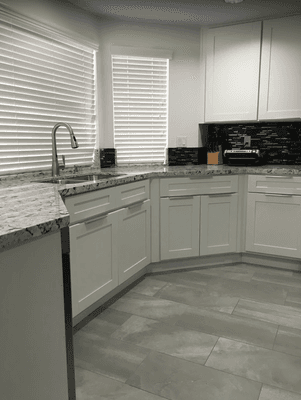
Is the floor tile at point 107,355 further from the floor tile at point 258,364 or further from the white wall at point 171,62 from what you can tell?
the white wall at point 171,62

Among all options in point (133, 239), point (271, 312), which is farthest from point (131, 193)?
point (271, 312)

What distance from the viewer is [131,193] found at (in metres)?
2.65

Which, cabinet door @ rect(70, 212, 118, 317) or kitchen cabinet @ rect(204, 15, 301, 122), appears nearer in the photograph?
cabinet door @ rect(70, 212, 118, 317)

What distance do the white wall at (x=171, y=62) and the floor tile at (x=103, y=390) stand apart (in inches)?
88.2

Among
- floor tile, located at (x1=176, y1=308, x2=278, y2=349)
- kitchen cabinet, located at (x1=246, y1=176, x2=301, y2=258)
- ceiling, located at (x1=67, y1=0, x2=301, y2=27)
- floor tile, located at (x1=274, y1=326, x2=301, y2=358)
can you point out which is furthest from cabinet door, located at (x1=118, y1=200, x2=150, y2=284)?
ceiling, located at (x1=67, y1=0, x2=301, y2=27)

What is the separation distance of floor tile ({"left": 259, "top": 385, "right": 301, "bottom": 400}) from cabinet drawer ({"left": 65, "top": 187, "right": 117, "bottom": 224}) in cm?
133

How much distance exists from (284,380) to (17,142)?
A: 2244 millimetres

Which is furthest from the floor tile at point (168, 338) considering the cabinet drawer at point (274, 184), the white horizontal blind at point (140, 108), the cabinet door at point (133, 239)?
the white horizontal blind at point (140, 108)

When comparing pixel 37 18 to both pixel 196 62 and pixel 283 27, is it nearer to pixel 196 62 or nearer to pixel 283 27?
pixel 196 62

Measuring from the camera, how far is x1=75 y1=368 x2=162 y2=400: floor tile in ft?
5.20

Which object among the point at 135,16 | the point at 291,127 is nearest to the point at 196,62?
the point at 135,16

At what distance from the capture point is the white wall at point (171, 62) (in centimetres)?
326

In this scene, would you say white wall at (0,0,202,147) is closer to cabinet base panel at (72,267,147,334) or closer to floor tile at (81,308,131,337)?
cabinet base panel at (72,267,147,334)

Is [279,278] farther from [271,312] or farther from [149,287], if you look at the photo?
[149,287]
